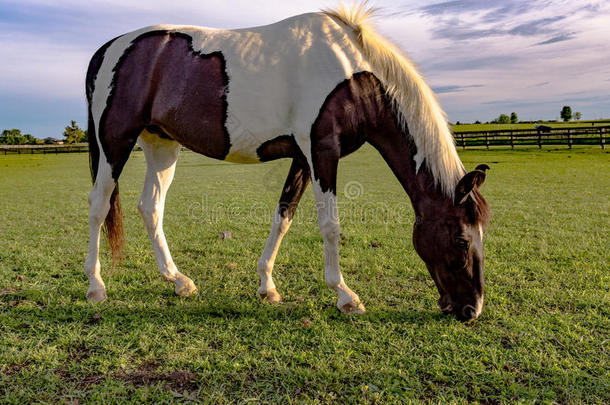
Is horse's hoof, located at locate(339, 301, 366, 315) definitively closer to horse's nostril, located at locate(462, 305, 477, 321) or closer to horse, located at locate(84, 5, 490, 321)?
horse, located at locate(84, 5, 490, 321)

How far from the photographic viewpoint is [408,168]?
312 centimetres

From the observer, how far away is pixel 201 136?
338 centimetres

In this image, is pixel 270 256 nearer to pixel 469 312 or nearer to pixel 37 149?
pixel 469 312

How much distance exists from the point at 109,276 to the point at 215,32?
2756 mm

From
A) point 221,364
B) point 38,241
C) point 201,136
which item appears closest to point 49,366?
point 221,364

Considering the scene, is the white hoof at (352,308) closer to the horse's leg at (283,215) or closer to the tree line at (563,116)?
the horse's leg at (283,215)

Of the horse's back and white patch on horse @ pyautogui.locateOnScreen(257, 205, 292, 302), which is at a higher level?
the horse's back

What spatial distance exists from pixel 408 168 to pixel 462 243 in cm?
72

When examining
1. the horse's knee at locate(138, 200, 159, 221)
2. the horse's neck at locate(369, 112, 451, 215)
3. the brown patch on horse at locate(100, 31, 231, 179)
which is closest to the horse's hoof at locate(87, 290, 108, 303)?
the horse's knee at locate(138, 200, 159, 221)

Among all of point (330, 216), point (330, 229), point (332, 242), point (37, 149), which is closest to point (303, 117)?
point (330, 216)

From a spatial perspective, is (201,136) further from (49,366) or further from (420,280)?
(420,280)

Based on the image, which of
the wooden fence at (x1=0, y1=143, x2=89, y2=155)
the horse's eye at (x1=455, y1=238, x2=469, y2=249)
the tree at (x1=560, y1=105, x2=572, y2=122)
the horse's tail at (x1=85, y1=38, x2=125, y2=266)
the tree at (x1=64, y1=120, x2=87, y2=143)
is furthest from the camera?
the tree at (x1=560, y1=105, x2=572, y2=122)

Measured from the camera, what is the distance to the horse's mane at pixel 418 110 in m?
2.96

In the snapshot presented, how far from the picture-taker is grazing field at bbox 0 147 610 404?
2244 mm
